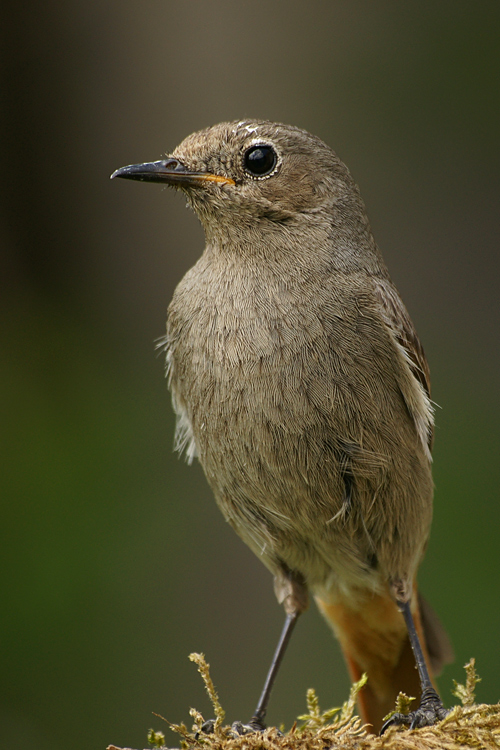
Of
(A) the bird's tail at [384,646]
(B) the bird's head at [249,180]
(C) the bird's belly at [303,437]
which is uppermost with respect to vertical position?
(B) the bird's head at [249,180]

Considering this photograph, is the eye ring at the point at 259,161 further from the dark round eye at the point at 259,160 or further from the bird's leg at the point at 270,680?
the bird's leg at the point at 270,680

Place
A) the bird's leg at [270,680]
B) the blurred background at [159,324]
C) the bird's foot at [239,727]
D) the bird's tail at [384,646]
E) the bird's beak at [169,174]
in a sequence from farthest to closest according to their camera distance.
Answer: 1. the blurred background at [159,324]
2. the bird's tail at [384,646]
3. the bird's leg at [270,680]
4. the bird's beak at [169,174]
5. the bird's foot at [239,727]

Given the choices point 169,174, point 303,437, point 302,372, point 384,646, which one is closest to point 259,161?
point 169,174

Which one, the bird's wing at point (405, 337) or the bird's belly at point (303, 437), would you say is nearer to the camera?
the bird's belly at point (303, 437)

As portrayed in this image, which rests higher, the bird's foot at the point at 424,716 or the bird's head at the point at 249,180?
the bird's head at the point at 249,180

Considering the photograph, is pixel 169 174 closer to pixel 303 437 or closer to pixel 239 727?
pixel 303 437

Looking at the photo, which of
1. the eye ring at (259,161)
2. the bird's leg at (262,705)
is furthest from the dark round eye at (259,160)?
the bird's leg at (262,705)
